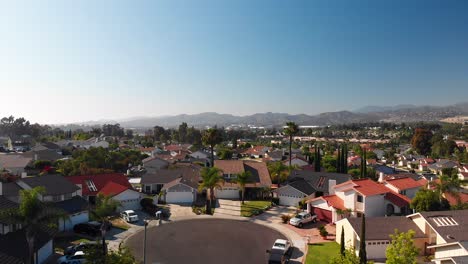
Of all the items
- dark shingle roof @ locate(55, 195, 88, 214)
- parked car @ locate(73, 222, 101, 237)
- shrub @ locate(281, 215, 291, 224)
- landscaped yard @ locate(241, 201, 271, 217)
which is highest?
dark shingle roof @ locate(55, 195, 88, 214)

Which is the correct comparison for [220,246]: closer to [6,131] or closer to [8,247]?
[8,247]

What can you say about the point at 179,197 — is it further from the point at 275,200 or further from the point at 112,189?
the point at 275,200

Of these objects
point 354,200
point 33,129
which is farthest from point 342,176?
point 33,129

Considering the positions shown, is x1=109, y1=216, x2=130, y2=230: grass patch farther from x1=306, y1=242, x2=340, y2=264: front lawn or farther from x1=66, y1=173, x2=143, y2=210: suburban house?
x1=306, y1=242, x2=340, y2=264: front lawn

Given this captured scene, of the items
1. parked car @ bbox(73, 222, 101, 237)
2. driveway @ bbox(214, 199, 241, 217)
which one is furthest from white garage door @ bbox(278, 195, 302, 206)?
parked car @ bbox(73, 222, 101, 237)

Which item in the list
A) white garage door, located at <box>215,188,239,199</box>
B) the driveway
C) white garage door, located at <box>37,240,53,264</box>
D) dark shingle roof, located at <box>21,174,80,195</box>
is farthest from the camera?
white garage door, located at <box>215,188,239,199</box>
